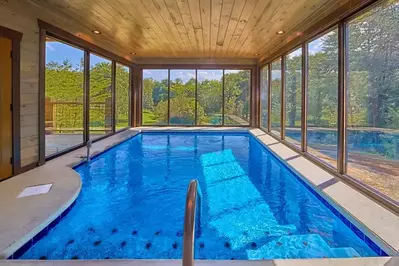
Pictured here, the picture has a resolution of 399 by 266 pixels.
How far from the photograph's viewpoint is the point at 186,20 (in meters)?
5.51

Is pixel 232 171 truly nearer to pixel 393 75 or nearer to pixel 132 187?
pixel 132 187

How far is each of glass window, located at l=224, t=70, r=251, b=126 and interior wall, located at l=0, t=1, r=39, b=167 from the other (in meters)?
7.90

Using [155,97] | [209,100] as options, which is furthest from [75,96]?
[209,100]

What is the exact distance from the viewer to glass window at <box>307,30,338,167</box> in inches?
183

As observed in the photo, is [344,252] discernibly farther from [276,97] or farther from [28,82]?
[276,97]

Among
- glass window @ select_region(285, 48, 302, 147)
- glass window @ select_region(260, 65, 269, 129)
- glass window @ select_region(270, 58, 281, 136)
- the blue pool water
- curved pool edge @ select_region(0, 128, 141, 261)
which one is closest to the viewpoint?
curved pool edge @ select_region(0, 128, 141, 261)

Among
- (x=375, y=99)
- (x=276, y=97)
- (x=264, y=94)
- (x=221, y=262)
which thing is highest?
(x=264, y=94)

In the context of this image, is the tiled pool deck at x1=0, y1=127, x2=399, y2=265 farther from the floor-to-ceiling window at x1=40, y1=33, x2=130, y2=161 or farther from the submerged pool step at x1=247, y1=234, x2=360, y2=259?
the floor-to-ceiling window at x1=40, y1=33, x2=130, y2=161

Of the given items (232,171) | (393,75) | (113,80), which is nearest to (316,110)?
(232,171)

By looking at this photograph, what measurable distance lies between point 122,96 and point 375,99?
8077 millimetres

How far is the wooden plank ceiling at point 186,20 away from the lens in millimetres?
4578

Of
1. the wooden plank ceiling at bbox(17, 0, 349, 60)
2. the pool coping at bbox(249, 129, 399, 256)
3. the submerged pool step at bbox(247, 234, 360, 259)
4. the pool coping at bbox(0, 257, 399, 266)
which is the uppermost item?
the wooden plank ceiling at bbox(17, 0, 349, 60)

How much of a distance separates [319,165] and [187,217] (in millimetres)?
4186

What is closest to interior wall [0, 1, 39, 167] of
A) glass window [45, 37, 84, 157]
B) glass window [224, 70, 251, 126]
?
glass window [45, 37, 84, 157]
